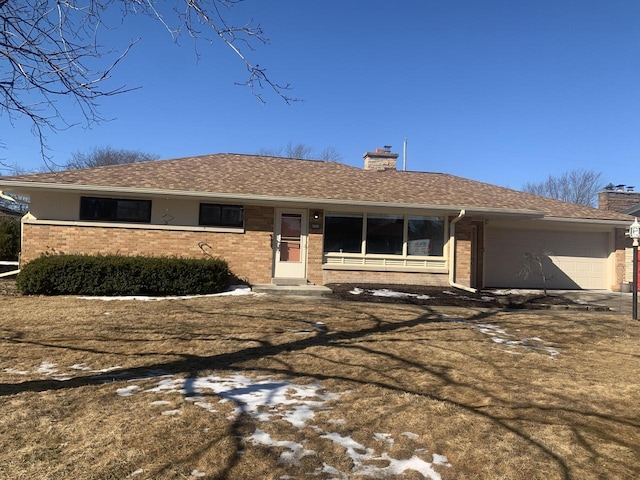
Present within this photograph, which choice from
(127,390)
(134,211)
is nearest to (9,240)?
(134,211)

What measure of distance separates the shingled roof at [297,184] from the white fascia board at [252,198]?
3 cm

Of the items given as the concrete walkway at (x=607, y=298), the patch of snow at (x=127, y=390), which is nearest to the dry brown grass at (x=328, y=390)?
the patch of snow at (x=127, y=390)

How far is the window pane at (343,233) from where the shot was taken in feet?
44.4

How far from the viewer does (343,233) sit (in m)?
13.6

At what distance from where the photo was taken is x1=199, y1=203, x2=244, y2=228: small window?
42.4 ft

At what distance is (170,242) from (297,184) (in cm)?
416

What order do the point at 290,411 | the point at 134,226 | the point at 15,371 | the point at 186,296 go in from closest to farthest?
the point at 290,411
the point at 15,371
the point at 186,296
the point at 134,226

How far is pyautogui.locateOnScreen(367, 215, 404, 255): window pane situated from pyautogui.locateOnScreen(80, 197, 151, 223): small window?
6.35m

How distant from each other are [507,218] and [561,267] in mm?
3189

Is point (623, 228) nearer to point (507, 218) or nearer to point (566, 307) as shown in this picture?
point (507, 218)

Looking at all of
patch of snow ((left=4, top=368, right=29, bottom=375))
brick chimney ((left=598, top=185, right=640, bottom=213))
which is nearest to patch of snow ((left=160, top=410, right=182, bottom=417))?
patch of snow ((left=4, top=368, right=29, bottom=375))

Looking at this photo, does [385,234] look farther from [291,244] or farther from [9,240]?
[9,240]

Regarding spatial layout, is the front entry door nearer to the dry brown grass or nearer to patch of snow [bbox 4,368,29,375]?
the dry brown grass

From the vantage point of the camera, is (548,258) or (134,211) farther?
(548,258)
